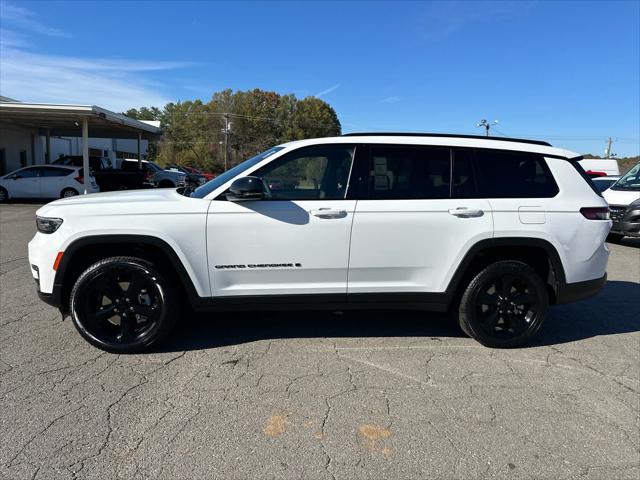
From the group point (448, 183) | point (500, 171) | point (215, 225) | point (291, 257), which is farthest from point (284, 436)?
point (500, 171)

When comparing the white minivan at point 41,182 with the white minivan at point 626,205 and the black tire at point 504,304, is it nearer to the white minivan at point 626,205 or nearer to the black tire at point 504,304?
the black tire at point 504,304

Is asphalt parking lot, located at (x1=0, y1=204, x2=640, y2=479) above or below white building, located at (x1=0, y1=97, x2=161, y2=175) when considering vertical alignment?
below

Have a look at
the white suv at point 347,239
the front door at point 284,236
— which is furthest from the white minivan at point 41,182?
the front door at point 284,236

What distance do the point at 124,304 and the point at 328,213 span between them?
188 centimetres

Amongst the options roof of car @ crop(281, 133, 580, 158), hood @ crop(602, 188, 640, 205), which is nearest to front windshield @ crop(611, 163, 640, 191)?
Answer: hood @ crop(602, 188, 640, 205)

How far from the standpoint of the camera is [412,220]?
12.7 ft

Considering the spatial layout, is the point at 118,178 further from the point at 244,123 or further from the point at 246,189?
the point at 244,123

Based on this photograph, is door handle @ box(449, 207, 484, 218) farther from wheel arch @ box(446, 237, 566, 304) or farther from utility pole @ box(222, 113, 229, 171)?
utility pole @ box(222, 113, 229, 171)

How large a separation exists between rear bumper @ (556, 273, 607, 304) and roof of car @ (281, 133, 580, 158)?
1.19 meters

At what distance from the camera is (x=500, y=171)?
4.10 m

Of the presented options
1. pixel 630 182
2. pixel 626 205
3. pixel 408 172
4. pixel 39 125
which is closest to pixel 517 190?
pixel 408 172

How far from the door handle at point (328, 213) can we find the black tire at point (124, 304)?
1.38 meters

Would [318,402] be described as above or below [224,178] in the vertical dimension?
below

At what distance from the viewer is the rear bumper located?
13.5ft
